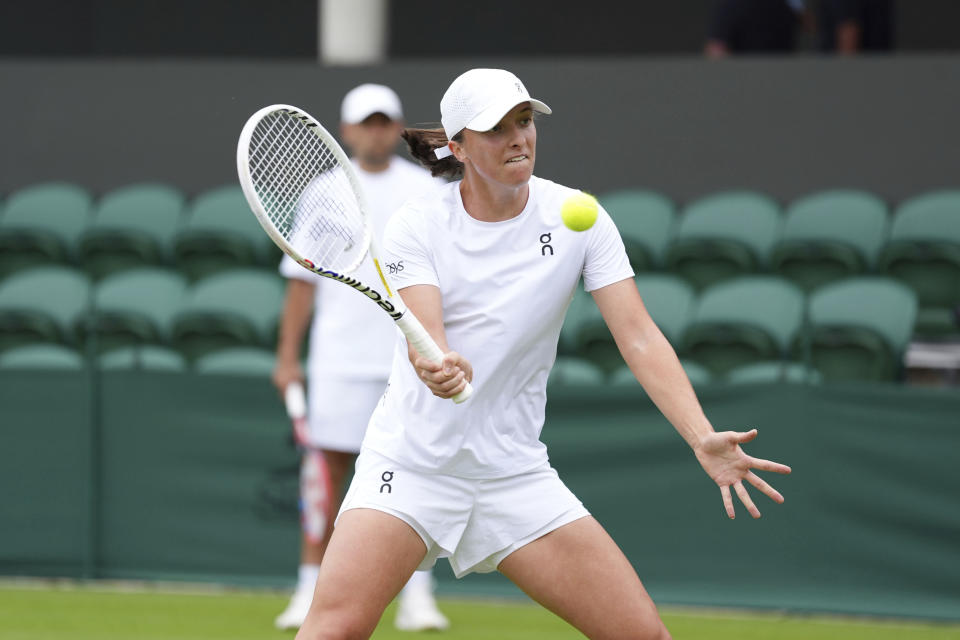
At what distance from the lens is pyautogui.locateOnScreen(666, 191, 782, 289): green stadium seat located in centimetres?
829

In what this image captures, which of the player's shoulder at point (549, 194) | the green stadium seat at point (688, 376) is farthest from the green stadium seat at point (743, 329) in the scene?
the player's shoulder at point (549, 194)

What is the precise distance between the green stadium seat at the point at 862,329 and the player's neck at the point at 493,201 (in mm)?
4012

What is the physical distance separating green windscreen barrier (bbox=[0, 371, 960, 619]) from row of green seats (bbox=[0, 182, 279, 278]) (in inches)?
Result: 97.9

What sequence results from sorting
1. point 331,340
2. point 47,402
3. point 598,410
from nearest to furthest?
point 331,340 < point 598,410 < point 47,402

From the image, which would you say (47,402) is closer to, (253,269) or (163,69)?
(253,269)

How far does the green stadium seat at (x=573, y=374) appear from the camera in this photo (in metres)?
6.47

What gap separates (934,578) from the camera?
600 centimetres

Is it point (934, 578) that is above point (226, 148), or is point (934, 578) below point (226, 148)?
below

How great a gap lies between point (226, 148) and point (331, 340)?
5322 millimetres

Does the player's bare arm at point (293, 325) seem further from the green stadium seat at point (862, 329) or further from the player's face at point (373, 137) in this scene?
the green stadium seat at point (862, 329)

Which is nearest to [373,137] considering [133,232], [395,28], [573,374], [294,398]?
[294,398]

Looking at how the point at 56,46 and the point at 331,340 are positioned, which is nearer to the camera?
the point at 331,340

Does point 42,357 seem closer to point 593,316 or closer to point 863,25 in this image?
point 593,316

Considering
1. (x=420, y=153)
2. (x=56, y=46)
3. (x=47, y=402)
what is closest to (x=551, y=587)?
(x=420, y=153)
